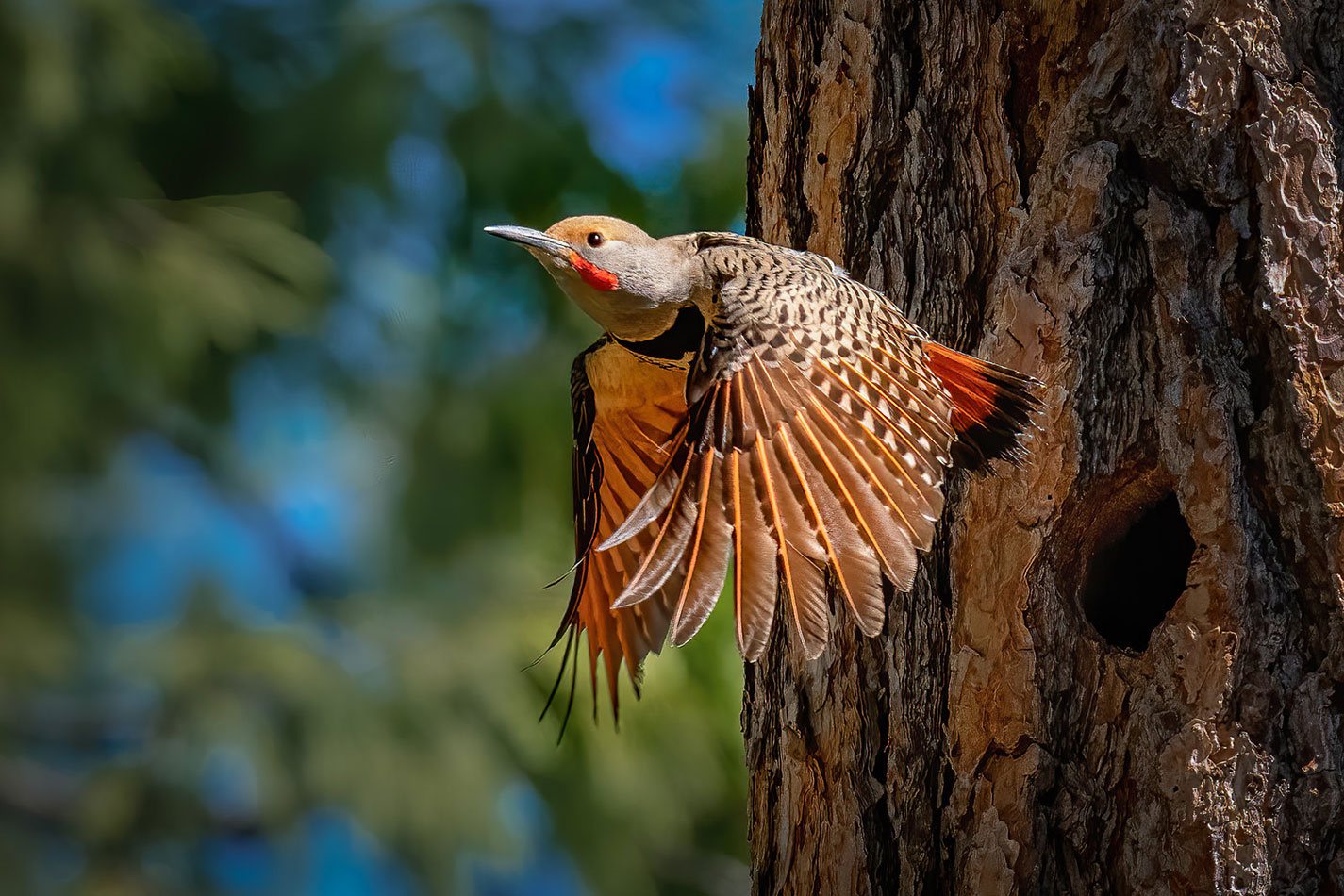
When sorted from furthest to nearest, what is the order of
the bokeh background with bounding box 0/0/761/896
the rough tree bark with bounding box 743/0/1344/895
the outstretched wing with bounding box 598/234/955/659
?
the bokeh background with bounding box 0/0/761/896
the rough tree bark with bounding box 743/0/1344/895
the outstretched wing with bounding box 598/234/955/659

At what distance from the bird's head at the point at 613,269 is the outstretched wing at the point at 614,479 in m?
0.07

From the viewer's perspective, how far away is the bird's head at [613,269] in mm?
1188

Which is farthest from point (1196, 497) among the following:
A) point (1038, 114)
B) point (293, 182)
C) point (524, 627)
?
point (293, 182)

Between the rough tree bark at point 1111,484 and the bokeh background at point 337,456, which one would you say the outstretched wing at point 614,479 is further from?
the bokeh background at point 337,456

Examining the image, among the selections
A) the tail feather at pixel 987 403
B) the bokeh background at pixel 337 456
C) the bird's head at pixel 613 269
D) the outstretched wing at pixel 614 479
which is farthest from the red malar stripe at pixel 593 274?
the bokeh background at pixel 337 456

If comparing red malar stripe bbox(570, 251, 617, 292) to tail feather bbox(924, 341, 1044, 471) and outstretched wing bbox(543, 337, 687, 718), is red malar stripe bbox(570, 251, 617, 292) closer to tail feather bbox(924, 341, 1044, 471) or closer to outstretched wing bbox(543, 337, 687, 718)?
outstretched wing bbox(543, 337, 687, 718)

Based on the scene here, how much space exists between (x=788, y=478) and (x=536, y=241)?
366 millimetres

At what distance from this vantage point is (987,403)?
3.94 feet

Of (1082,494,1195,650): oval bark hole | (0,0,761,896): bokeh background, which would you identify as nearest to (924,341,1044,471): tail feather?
(1082,494,1195,650): oval bark hole

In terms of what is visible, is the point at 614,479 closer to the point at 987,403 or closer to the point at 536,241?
the point at 536,241

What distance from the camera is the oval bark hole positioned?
1.24m

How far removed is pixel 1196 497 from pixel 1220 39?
0.45 m

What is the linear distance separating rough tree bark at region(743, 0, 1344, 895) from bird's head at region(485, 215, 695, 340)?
28 cm

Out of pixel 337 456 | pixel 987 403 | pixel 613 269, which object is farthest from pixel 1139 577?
pixel 337 456
